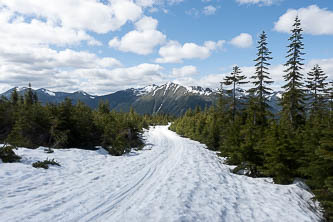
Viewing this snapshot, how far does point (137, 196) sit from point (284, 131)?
9403mm

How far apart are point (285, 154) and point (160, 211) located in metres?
7.88

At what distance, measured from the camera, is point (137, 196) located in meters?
7.35

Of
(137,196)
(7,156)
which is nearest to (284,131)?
(137,196)

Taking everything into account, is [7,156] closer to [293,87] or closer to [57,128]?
[57,128]

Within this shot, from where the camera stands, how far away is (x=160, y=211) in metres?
6.19

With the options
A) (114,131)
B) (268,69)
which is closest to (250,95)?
(268,69)

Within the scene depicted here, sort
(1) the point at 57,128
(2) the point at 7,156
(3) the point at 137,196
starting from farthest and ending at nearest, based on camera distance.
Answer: (1) the point at 57,128
(2) the point at 7,156
(3) the point at 137,196

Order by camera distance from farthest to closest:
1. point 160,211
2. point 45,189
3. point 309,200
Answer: point 309,200 < point 45,189 < point 160,211

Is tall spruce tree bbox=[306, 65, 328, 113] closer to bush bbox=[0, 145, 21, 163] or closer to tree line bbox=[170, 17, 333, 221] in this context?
tree line bbox=[170, 17, 333, 221]

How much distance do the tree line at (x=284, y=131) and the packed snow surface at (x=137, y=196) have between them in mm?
1153

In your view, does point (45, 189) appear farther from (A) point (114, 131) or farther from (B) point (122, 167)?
(A) point (114, 131)

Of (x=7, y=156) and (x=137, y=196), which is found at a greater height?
(x=7, y=156)

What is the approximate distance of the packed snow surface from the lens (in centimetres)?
577

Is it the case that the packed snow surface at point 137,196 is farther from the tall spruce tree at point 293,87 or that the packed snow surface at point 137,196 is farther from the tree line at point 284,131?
the tall spruce tree at point 293,87
